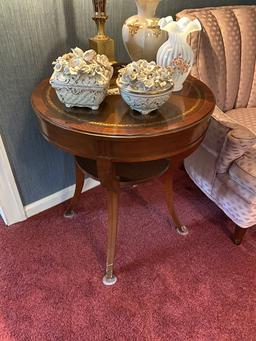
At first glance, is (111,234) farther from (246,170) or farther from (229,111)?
→ (229,111)

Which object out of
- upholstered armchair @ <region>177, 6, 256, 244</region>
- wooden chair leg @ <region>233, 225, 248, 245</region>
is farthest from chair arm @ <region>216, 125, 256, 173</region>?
wooden chair leg @ <region>233, 225, 248, 245</region>

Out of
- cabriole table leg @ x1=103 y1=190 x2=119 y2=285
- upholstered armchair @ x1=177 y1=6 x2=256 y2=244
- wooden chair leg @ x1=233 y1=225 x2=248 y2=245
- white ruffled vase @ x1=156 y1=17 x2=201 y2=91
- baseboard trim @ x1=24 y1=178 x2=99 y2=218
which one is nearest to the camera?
white ruffled vase @ x1=156 y1=17 x2=201 y2=91

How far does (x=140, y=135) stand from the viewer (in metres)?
0.82

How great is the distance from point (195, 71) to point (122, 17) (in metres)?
0.42

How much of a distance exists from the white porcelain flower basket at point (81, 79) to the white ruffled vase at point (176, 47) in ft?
0.79

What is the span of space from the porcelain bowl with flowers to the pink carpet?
0.76 metres

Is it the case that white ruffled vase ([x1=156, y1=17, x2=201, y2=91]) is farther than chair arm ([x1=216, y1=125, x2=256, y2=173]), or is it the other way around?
chair arm ([x1=216, y1=125, x2=256, y2=173])

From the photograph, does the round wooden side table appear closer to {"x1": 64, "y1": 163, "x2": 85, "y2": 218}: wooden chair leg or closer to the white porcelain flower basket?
the white porcelain flower basket

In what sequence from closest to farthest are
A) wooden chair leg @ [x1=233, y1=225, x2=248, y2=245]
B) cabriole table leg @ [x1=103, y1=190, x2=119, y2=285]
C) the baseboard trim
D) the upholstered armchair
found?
cabriole table leg @ [x1=103, y1=190, x2=119, y2=285]
the upholstered armchair
wooden chair leg @ [x1=233, y1=225, x2=248, y2=245]
the baseboard trim

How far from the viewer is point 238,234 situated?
1367 millimetres

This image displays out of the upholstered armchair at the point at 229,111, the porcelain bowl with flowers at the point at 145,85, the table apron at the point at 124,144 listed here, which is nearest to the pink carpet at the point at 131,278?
the upholstered armchair at the point at 229,111

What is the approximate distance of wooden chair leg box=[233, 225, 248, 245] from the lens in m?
1.34

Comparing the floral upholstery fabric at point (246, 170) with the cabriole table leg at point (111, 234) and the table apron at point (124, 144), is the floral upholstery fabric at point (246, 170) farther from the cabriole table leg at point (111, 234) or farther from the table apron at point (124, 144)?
the cabriole table leg at point (111, 234)

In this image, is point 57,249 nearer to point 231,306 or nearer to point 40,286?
point 40,286
